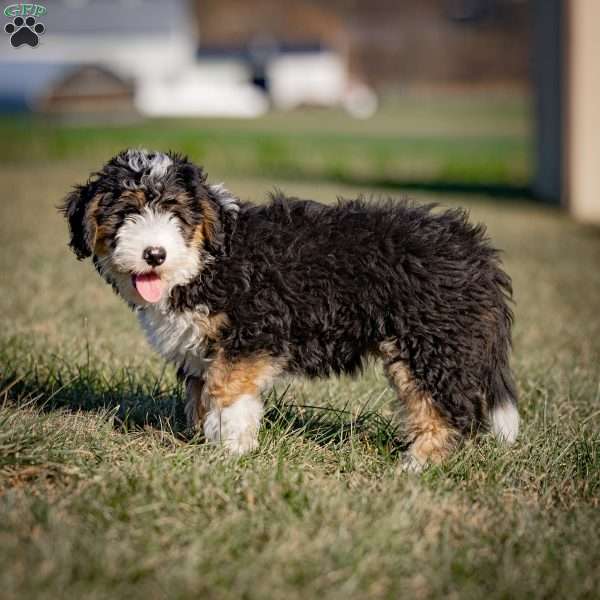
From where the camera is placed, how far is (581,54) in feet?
59.8

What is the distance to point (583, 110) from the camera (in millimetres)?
18516

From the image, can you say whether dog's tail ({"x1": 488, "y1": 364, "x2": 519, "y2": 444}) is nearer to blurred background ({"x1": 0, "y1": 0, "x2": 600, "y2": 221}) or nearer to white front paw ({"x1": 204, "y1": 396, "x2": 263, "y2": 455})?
white front paw ({"x1": 204, "y1": 396, "x2": 263, "y2": 455})

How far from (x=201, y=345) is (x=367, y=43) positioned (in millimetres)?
68541

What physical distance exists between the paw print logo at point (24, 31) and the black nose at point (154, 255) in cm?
226

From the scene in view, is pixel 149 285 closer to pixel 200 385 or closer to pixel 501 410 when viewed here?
pixel 200 385

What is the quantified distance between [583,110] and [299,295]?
50.2ft

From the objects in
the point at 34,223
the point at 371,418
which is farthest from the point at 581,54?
the point at 371,418

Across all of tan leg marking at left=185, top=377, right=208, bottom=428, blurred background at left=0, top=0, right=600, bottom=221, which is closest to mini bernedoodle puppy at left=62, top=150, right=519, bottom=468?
tan leg marking at left=185, top=377, right=208, bottom=428

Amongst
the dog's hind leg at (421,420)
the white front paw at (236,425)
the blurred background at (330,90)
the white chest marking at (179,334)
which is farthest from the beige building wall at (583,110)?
the white front paw at (236,425)

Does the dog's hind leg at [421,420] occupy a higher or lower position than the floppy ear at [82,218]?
lower

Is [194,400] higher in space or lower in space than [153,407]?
higher

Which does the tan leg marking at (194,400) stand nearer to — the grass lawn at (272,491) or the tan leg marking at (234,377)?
the grass lawn at (272,491)

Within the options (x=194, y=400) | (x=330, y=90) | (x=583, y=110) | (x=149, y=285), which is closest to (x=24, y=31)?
(x=149, y=285)

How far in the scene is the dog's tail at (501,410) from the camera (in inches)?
189
